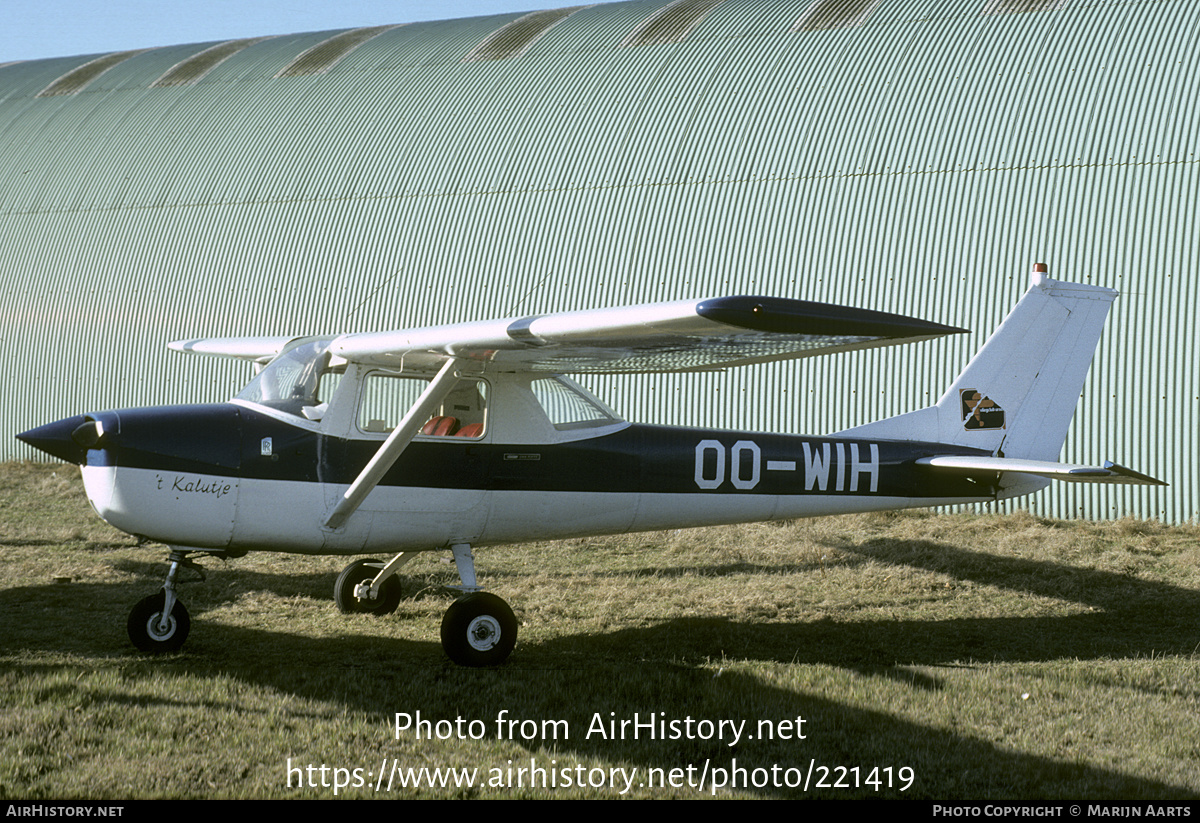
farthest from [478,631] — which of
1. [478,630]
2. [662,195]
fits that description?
[662,195]

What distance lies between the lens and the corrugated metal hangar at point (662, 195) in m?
14.2

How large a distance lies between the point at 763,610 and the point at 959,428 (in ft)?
8.33

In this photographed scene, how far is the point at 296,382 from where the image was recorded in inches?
294

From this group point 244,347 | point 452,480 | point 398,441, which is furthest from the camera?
point 244,347

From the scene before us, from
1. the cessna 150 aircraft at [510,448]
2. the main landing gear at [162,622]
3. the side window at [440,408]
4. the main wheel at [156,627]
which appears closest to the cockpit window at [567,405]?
the cessna 150 aircraft at [510,448]

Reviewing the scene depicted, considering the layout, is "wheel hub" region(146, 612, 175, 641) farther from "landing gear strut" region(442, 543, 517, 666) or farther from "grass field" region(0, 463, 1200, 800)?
"landing gear strut" region(442, 543, 517, 666)

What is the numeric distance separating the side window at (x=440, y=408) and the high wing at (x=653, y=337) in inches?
7.1

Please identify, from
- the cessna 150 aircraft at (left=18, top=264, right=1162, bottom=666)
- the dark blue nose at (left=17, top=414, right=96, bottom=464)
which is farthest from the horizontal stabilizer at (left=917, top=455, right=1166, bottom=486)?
the dark blue nose at (left=17, top=414, right=96, bottom=464)

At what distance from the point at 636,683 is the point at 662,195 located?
1124 centimetres

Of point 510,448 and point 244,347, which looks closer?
point 510,448

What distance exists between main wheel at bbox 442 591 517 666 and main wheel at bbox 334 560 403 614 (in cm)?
199

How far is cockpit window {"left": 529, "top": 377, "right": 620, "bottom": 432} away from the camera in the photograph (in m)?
8.02

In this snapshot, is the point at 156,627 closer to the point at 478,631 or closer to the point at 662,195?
the point at 478,631

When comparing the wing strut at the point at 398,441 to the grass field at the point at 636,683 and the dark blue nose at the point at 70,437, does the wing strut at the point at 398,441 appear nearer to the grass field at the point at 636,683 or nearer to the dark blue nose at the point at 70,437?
the grass field at the point at 636,683
